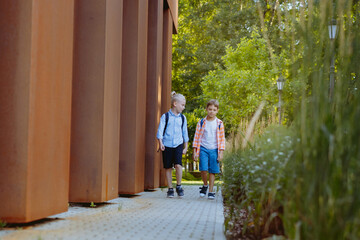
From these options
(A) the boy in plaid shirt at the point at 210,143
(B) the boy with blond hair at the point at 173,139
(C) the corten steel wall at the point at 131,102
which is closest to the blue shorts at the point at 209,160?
(A) the boy in plaid shirt at the point at 210,143

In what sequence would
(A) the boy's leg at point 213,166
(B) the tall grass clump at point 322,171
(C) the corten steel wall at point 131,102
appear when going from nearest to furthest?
1. (B) the tall grass clump at point 322,171
2. (C) the corten steel wall at point 131,102
3. (A) the boy's leg at point 213,166

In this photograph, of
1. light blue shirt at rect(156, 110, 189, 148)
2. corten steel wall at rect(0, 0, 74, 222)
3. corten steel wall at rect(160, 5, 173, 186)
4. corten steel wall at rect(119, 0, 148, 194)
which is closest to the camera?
corten steel wall at rect(0, 0, 74, 222)

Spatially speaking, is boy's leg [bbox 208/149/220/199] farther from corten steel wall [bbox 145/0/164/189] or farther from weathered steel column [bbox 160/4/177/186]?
weathered steel column [bbox 160/4/177/186]

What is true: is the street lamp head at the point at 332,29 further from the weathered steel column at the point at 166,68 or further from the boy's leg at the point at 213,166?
the weathered steel column at the point at 166,68

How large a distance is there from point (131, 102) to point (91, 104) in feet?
5.91

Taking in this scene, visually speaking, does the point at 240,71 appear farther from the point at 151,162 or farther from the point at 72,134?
the point at 72,134

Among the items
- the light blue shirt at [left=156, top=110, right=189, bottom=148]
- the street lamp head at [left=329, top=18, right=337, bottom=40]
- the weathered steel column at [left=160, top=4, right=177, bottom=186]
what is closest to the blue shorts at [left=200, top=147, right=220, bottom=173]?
the light blue shirt at [left=156, top=110, right=189, bottom=148]

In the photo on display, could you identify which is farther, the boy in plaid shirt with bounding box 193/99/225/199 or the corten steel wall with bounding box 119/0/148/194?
the boy in plaid shirt with bounding box 193/99/225/199

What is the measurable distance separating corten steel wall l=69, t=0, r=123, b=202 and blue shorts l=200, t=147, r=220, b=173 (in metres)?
2.07

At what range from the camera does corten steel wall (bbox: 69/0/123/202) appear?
18.4ft

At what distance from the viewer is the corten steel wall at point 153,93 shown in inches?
352

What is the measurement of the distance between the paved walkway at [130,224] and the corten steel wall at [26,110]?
0.25 m

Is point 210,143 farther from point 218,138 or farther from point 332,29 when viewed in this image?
point 332,29

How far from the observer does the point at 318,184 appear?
2.27 m
